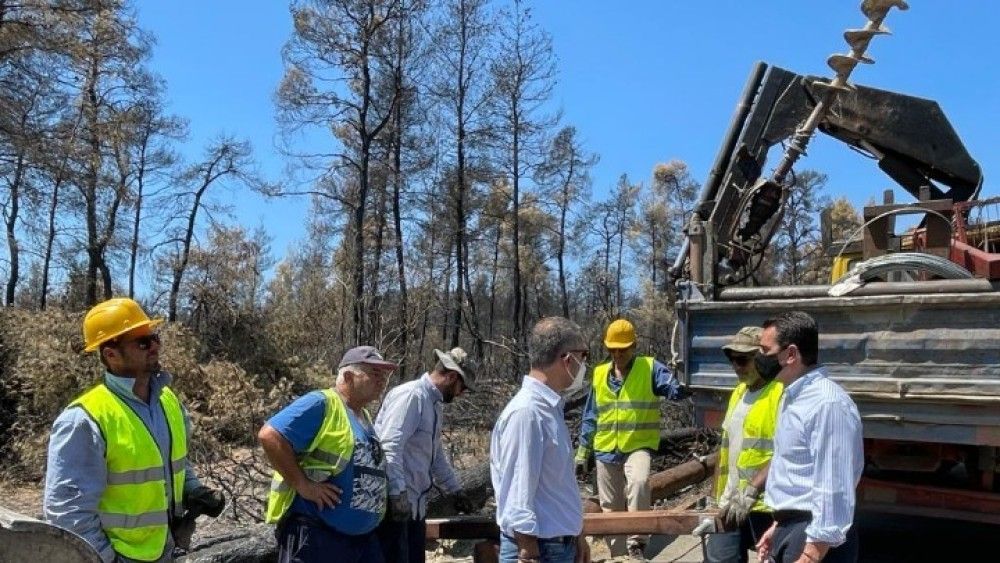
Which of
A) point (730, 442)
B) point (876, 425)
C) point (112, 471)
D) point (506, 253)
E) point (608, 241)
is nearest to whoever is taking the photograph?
point (112, 471)

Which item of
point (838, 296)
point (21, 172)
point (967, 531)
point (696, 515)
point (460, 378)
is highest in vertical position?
point (21, 172)

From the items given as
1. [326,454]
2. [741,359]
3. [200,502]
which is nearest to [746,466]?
[741,359]

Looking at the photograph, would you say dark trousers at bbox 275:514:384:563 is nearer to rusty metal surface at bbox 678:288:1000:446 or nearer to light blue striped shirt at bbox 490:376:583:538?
light blue striped shirt at bbox 490:376:583:538

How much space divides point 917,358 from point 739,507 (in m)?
1.31

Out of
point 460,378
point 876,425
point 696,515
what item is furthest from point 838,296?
point 460,378

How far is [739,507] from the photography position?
402 centimetres

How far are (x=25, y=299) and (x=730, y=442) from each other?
99.8 feet

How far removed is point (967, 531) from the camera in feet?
23.1

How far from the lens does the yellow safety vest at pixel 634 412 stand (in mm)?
6074

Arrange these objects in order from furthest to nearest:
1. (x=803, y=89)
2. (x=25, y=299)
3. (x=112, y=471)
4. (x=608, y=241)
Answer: (x=608, y=241)
(x=25, y=299)
(x=803, y=89)
(x=112, y=471)

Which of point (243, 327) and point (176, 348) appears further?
point (243, 327)

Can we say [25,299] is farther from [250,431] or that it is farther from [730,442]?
[730,442]

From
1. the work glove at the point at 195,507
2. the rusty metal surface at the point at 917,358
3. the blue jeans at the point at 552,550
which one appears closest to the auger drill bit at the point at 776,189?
the rusty metal surface at the point at 917,358

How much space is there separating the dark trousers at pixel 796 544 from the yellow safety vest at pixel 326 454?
5.59 feet
